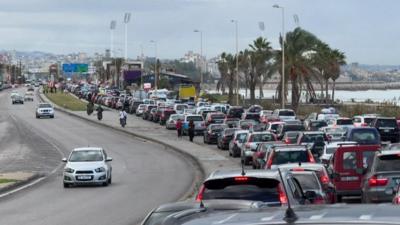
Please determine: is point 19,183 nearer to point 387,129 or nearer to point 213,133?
point 387,129

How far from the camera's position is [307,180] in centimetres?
1844

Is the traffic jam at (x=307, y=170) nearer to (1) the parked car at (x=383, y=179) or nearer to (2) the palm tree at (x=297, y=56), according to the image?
(1) the parked car at (x=383, y=179)

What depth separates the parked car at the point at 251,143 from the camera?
42844mm

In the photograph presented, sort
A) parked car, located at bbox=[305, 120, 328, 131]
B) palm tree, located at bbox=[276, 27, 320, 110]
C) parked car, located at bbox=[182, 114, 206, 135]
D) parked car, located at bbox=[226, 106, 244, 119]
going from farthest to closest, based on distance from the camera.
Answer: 1. palm tree, located at bbox=[276, 27, 320, 110]
2. parked car, located at bbox=[226, 106, 244, 119]
3. parked car, located at bbox=[182, 114, 206, 135]
4. parked car, located at bbox=[305, 120, 328, 131]

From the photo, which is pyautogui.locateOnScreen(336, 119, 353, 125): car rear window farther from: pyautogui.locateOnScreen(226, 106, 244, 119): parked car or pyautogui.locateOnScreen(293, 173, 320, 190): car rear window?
pyautogui.locateOnScreen(293, 173, 320, 190): car rear window

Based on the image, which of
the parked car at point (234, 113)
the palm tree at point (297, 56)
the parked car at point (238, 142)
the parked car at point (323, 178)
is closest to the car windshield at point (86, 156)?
the parked car at point (238, 142)

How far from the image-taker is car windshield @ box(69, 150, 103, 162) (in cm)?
3606

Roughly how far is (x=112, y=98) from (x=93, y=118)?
106 feet

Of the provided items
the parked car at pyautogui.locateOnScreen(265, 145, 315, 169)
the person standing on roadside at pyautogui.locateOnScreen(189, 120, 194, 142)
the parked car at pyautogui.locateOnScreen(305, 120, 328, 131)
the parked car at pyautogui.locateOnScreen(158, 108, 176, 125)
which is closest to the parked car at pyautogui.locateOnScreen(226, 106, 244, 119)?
the parked car at pyautogui.locateOnScreen(158, 108, 176, 125)

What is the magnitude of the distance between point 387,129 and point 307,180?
37.2 metres

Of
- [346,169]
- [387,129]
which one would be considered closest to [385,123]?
[387,129]

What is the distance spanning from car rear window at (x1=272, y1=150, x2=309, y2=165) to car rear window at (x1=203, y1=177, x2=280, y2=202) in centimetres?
1344

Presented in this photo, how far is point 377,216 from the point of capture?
519 centimetres

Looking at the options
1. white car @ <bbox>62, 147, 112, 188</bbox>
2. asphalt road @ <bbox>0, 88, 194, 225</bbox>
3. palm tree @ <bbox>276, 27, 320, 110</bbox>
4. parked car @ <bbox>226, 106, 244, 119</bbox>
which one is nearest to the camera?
asphalt road @ <bbox>0, 88, 194, 225</bbox>
